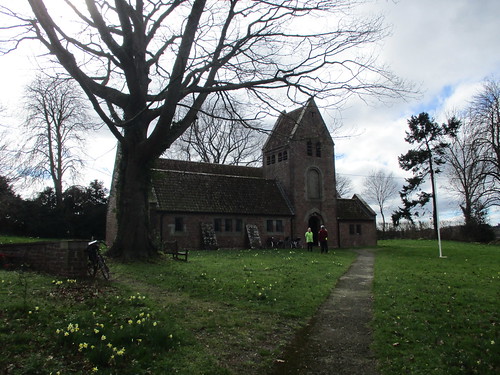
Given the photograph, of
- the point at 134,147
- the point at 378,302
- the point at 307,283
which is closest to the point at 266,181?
the point at 134,147

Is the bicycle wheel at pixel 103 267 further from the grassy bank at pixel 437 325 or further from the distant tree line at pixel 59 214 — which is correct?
the distant tree line at pixel 59 214

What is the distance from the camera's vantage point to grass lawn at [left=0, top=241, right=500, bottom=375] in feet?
17.9

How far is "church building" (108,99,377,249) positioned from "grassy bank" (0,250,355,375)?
55.3 feet

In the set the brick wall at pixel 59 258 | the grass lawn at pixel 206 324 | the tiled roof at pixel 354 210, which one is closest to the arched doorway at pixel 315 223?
the tiled roof at pixel 354 210

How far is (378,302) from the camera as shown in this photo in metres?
9.86

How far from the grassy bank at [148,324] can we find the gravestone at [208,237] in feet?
57.8

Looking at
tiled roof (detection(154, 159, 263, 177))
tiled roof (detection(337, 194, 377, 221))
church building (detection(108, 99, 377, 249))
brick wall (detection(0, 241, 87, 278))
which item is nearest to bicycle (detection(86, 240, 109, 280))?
brick wall (detection(0, 241, 87, 278))

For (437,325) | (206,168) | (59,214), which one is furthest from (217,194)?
(437,325)

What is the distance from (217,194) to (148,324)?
26.4m

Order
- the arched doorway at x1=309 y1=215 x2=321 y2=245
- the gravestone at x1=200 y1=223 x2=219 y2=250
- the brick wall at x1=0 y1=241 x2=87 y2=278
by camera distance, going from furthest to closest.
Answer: the arched doorway at x1=309 y1=215 x2=321 y2=245 < the gravestone at x1=200 y1=223 x2=219 y2=250 < the brick wall at x1=0 y1=241 x2=87 y2=278

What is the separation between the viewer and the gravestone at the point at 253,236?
32.0 m

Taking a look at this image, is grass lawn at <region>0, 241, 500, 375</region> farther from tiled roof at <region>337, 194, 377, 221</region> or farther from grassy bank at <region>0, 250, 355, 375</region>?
tiled roof at <region>337, 194, 377, 221</region>

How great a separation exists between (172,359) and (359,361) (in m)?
2.85

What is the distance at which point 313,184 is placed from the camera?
38500 millimetres
